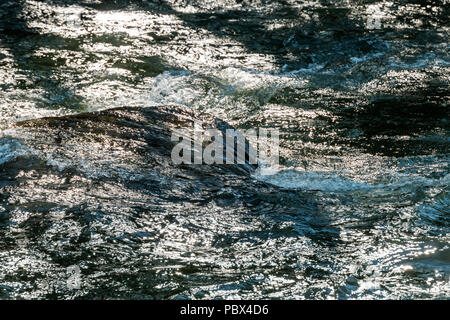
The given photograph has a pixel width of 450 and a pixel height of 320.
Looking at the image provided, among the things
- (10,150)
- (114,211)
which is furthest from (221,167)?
(10,150)

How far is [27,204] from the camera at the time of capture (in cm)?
347

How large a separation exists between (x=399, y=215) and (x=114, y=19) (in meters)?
6.63

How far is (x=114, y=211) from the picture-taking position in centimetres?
350

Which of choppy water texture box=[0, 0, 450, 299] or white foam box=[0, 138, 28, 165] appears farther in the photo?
white foam box=[0, 138, 28, 165]

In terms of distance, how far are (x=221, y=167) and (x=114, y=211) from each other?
1.07 m

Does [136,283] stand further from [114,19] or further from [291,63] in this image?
[114,19]

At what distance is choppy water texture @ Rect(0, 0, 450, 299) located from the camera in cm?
307

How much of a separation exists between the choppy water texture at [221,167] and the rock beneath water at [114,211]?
0.04 ft

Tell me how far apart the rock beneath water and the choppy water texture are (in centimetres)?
1

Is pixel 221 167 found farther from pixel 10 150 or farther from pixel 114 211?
pixel 10 150

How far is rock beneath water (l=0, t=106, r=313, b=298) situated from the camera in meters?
2.99

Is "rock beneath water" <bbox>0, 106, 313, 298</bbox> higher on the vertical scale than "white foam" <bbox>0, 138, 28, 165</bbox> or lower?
lower

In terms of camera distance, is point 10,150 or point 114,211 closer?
point 114,211

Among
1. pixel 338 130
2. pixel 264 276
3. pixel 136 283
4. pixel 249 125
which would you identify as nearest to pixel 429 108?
pixel 338 130
